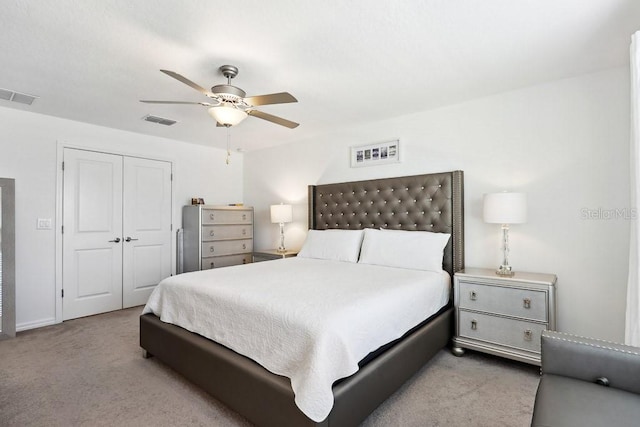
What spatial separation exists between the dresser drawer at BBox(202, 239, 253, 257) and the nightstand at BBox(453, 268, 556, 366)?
322 cm

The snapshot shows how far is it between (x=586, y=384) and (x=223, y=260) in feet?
13.8

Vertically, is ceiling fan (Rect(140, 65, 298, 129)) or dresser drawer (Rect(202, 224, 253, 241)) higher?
A: ceiling fan (Rect(140, 65, 298, 129))

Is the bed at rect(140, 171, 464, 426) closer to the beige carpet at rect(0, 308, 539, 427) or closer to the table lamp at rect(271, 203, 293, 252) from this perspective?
the beige carpet at rect(0, 308, 539, 427)

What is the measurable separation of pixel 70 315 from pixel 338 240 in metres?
3.34

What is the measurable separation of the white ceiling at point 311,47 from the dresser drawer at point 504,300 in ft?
5.83

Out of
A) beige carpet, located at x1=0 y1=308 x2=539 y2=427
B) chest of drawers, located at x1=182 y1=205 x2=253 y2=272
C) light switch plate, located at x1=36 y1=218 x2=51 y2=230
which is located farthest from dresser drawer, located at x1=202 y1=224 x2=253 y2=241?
beige carpet, located at x1=0 y1=308 x2=539 y2=427

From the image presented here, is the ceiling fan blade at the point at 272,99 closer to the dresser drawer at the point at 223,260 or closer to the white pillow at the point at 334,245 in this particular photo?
the white pillow at the point at 334,245

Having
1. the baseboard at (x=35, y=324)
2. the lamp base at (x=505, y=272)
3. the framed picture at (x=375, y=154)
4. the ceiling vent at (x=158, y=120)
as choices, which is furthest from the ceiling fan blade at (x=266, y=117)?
the baseboard at (x=35, y=324)

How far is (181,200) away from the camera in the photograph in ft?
15.8

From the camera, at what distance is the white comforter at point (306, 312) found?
5.05ft

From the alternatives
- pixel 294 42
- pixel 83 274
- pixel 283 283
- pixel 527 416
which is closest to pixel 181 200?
pixel 83 274

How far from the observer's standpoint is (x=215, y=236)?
4.60 metres

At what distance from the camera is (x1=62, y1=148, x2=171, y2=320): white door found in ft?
12.5

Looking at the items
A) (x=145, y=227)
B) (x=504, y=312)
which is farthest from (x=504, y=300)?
(x=145, y=227)
